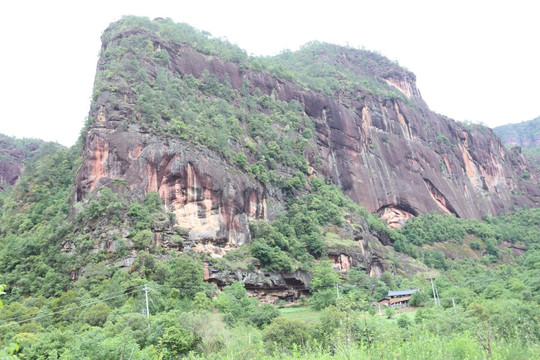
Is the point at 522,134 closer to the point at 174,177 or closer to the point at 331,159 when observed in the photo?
the point at 331,159

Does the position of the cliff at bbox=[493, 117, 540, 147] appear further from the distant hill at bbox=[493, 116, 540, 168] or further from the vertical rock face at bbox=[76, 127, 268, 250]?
the vertical rock face at bbox=[76, 127, 268, 250]

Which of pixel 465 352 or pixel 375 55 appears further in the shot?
pixel 375 55

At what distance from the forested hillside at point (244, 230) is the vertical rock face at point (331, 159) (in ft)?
0.70

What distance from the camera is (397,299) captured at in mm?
41312

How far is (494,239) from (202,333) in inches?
2417

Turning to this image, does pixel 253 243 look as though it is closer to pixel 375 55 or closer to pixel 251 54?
Answer: pixel 251 54

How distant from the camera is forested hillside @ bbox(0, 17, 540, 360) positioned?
69.3ft

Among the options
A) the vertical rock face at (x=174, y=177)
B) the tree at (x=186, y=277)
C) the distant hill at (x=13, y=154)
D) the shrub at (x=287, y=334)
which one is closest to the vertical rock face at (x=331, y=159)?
the vertical rock face at (x=174, y=177)

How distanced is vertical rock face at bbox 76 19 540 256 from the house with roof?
14.2 meters

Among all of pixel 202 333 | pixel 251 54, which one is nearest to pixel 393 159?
pixel 251 54

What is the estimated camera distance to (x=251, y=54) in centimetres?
7662

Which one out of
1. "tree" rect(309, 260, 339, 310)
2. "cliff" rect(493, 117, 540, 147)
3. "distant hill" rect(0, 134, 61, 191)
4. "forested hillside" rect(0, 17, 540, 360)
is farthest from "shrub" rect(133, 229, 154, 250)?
"cliff" rect(493, 117, 540, 147)

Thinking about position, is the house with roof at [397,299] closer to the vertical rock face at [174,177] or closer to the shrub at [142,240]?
the vertical rock face at [174,177]

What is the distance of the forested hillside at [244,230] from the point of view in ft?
69.3
